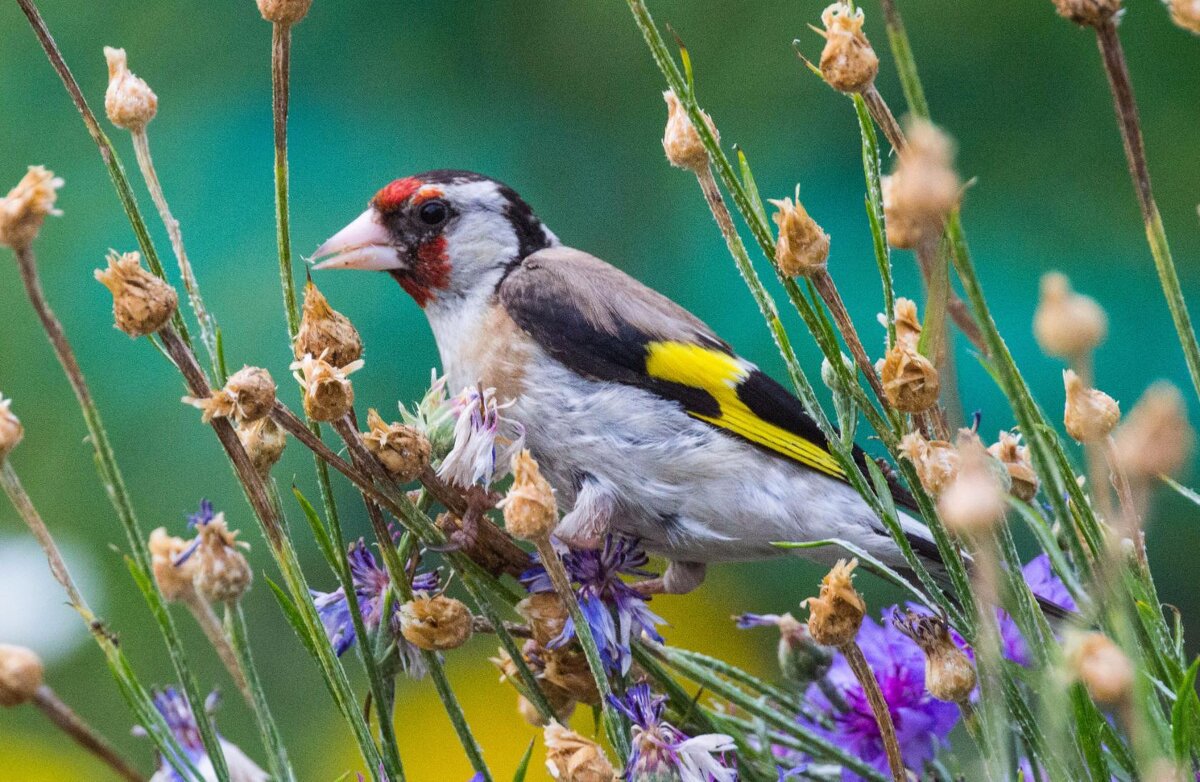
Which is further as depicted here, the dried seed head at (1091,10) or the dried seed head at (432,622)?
the dried seed head at (432,622)

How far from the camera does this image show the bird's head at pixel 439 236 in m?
1.14

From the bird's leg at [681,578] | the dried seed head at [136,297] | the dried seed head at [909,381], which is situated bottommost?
the bird's leg at [681,578]

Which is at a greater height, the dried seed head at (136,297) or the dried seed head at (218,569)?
the dried seed head at (136,297)

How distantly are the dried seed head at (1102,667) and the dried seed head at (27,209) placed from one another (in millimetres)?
319

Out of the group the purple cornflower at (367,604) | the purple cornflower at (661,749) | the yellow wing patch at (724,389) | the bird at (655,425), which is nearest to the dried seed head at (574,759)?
the purple cornflower at (661,749)

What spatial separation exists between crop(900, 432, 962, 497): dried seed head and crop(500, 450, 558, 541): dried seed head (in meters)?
0.13

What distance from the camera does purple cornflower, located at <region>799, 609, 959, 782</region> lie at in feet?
2.12

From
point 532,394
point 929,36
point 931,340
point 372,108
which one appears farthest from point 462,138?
point 931,340

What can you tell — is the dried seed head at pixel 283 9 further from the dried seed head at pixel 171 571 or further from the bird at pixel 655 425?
the bird at pixel 655 425

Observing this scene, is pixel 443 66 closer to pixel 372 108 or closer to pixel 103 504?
pixel 372 108

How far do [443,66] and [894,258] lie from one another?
3.14 ft

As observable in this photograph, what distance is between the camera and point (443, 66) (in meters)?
2.48

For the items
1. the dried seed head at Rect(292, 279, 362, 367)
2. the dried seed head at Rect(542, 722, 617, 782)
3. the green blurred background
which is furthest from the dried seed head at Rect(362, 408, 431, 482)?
the green blurred background

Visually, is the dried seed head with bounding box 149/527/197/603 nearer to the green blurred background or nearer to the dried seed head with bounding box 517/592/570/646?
the dried seed head with bounding box 517/592/570/646
